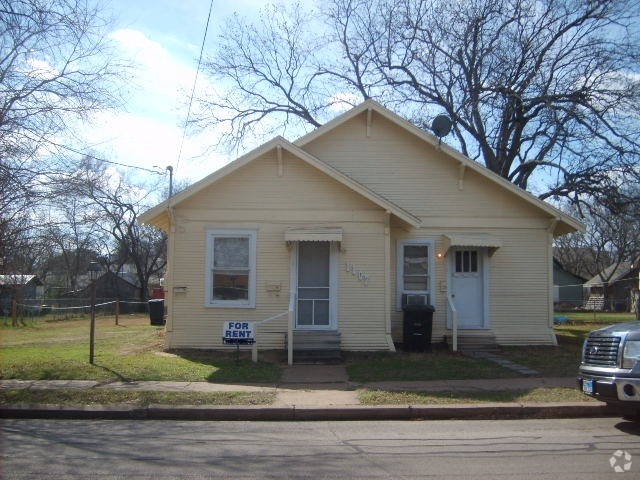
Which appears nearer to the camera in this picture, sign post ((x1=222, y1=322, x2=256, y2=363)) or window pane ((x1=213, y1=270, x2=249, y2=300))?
sign post ((x1=222, y1=322, x2=256, y2=363))

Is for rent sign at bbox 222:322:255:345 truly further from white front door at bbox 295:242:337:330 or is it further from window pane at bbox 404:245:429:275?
window pane at bbox 404:245:429:275

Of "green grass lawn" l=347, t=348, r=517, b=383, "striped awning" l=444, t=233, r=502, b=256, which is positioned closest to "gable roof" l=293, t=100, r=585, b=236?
"striped awning" l=444, t=233, r=502, b=256

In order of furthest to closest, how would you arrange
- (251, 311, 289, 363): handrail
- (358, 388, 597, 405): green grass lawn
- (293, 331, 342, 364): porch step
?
1. (293, 331, 342, 364): porch step
2. (251, 311, 289, 363): handrail
3. (358, 388, 597, 405): green grass lawn

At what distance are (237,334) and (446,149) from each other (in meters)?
7.13

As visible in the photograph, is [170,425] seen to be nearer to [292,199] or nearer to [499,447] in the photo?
[499,447]

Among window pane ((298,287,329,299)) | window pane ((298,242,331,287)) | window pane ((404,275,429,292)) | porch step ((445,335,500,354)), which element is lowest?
porch step ((445,335,500,354))

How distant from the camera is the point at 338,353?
12.8 m

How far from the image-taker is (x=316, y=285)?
14.0 meters

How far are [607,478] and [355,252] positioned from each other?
350 inches

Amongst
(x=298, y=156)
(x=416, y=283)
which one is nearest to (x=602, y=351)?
(x=416, y=283)

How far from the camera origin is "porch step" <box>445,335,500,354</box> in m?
14.5

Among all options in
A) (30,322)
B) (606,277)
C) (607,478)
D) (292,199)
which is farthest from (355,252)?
(606,277)

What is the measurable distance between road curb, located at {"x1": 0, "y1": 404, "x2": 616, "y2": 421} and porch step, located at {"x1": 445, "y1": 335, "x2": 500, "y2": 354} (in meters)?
5.92

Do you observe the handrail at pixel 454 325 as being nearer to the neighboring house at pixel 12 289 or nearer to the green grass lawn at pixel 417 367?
the green grass lawn at pixel 417 367
